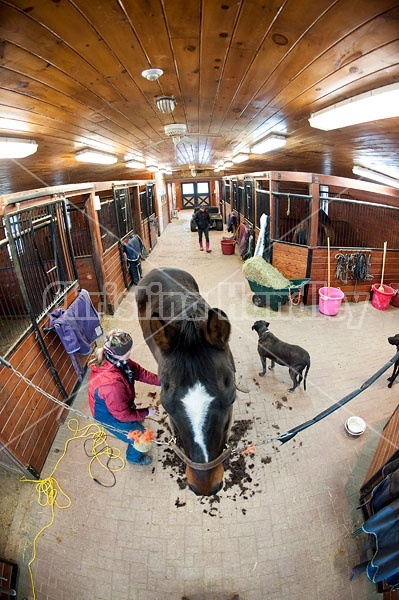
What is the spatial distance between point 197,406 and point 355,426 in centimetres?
228

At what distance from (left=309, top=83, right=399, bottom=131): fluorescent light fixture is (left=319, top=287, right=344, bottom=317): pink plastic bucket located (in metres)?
3.62

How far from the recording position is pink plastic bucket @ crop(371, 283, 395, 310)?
17.5ft

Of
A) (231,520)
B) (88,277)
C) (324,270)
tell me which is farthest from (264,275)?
(231,520)

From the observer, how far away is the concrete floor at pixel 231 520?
2049 mm

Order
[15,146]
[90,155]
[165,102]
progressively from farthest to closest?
[90,155]
[15,146]
[165,102]

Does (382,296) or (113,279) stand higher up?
(113,279)

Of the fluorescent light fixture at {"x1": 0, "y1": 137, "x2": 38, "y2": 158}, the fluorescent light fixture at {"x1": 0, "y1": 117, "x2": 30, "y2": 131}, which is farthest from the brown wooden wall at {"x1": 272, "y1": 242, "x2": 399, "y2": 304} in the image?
the fluorescent light fixture at {"x1": 0, "y1": 117, "x2": 30, "y2": 131}

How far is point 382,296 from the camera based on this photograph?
210 inches

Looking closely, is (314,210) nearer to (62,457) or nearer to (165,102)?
(165,102)

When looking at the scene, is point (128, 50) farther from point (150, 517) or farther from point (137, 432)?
point (150, 517)

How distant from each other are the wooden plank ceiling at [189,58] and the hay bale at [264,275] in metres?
3.15

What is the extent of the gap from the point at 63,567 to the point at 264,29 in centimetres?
363

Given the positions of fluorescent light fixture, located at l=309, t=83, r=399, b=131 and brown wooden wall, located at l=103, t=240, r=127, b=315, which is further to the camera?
brown wooden wall, located at l=103, t=240, r=127, b=315

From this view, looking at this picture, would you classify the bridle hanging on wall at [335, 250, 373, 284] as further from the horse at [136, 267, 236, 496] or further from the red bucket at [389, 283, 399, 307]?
the horse at [136, 267, 236, 496]
